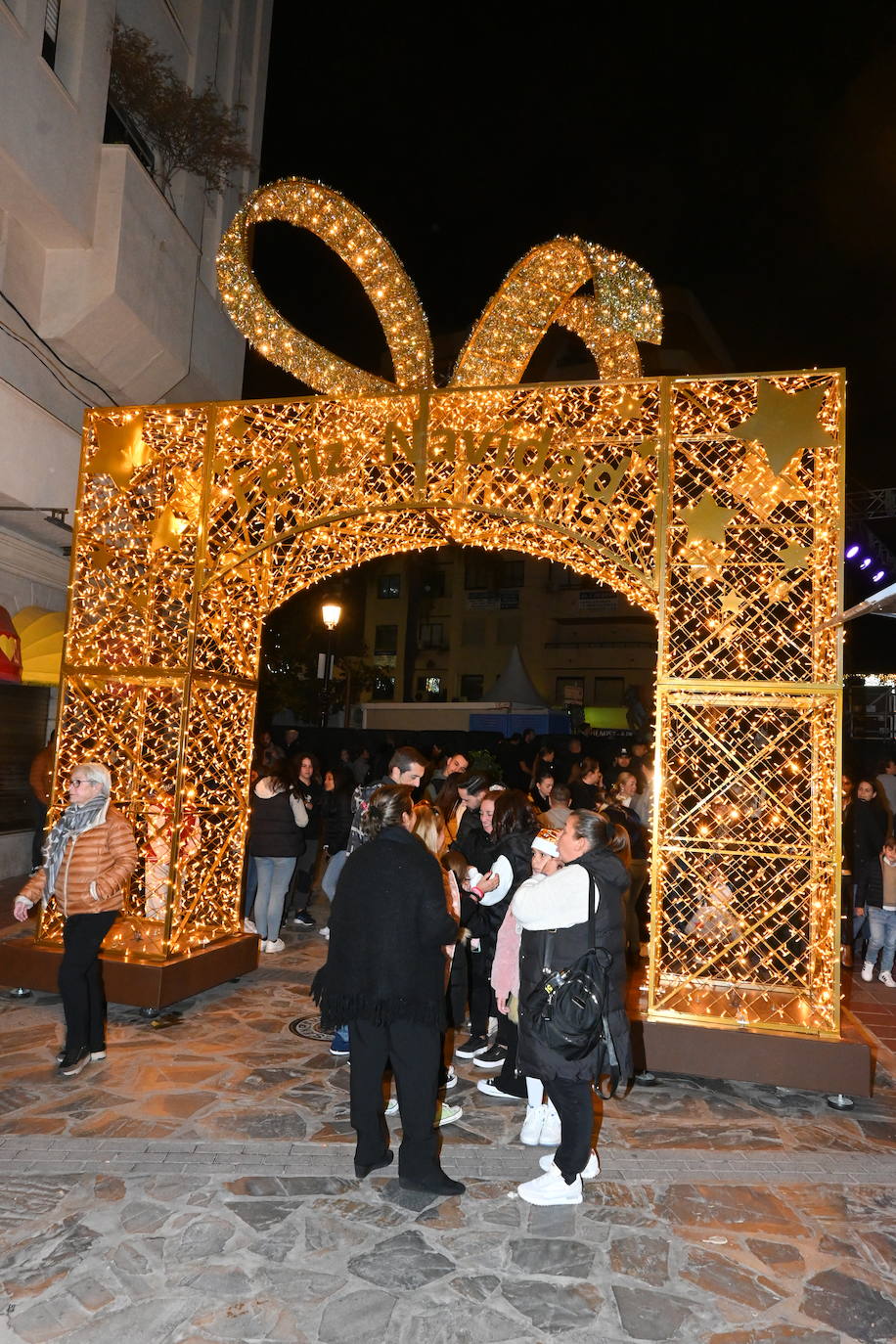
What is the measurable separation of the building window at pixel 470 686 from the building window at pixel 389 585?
16.3ft

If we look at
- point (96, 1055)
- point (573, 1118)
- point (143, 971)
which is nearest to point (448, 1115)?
point (573, 1118)

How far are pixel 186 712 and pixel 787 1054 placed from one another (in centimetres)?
489

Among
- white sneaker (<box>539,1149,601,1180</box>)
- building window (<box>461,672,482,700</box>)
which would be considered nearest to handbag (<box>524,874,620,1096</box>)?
white sneaker (<box>539,1149,601,1180</box>)

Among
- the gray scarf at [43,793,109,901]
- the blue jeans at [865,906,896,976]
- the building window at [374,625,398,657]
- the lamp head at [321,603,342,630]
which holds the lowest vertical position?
the blue jeans at [865,906,896,976]

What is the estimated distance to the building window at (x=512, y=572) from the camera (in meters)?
36.3

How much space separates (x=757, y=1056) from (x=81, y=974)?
13.9 ft

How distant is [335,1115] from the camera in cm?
509

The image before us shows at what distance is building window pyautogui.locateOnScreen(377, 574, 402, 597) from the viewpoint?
3925 cm

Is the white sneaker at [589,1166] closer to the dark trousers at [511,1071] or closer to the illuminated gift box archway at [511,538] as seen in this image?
the dark trousers at [511,1071]

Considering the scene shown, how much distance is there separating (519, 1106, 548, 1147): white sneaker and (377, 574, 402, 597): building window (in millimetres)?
34916

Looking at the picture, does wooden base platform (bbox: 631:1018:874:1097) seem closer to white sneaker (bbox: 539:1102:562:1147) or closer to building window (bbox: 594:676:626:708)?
white sneaker (bbox: 539:1102:562:1147)

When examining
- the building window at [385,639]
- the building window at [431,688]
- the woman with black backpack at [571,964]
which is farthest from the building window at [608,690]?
the woman with black backpack at [571,964]

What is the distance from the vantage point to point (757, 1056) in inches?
219

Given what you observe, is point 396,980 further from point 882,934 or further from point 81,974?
point 882,934
